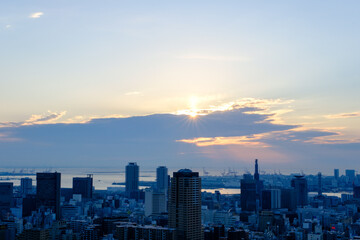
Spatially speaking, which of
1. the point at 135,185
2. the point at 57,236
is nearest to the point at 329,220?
the point at 57,236

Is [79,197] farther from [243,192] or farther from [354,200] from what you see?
[354,200]

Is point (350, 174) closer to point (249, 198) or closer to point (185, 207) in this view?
point (249, 198)

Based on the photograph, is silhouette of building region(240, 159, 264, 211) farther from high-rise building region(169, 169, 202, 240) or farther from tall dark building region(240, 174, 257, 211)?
high-rise building region(169, 169, 202, 240)

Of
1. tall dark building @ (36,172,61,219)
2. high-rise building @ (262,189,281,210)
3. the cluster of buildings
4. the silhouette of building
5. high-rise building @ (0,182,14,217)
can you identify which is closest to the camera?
the cluster of buildings

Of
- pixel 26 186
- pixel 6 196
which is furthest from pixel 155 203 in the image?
pixel 26 186

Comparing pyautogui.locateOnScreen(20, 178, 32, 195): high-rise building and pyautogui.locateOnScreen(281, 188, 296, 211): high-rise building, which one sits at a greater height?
pyautogui.locateOnScreen(20, 178, 32, 195): high-rise building

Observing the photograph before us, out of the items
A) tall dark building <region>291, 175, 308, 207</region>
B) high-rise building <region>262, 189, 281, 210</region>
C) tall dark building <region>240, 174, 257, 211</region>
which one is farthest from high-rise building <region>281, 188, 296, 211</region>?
tall dark building <region>240, 174, 257, 211</region>
